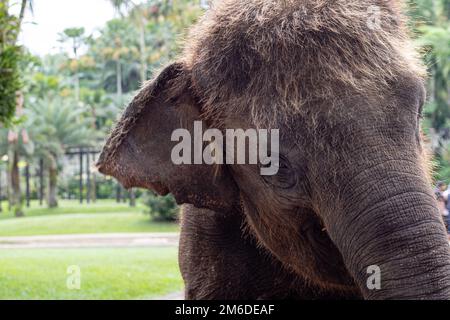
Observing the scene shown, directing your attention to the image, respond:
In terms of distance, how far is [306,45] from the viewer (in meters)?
3.19

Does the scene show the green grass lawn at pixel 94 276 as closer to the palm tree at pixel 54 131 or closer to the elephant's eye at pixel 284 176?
the elephant's eye at pixel 284 176

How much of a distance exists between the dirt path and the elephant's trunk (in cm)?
2117

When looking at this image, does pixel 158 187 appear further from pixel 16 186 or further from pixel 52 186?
pixel 52 186

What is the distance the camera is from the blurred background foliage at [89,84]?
12430 millimetres

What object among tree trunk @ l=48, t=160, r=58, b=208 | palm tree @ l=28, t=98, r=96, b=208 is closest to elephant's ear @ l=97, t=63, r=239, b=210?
palm tree @ l=28, t=98, r=96, b=208

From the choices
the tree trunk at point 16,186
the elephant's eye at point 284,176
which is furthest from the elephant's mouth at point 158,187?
the tree trunk at point 16,186

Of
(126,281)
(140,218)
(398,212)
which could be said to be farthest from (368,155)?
(140,218)

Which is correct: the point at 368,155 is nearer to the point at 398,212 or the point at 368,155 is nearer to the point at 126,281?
the point at 398,212

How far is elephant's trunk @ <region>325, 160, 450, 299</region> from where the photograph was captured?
2.51m

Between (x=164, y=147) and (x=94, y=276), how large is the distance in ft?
37.0

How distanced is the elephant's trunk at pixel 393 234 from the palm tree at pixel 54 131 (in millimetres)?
43774

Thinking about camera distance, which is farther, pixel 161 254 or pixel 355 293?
pixel 161 254

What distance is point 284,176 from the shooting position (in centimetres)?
312
